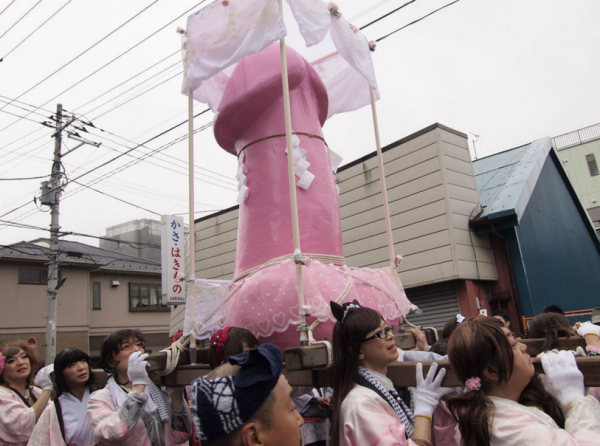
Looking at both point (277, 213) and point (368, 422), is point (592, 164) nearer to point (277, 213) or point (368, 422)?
point (277, 213)

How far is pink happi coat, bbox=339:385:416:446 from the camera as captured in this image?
1894mm

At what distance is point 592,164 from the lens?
25000mm

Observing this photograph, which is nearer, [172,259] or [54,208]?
[172,259]

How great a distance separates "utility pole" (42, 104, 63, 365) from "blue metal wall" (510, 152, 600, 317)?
11.5 m

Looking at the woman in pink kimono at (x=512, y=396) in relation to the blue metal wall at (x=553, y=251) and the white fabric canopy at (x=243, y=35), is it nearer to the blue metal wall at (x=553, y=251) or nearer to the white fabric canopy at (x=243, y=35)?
the white fabric canopy at (x=243, y=35)

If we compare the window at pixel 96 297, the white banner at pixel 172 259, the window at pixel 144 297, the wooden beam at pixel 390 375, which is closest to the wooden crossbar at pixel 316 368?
the wooden beam at pixel 390 375

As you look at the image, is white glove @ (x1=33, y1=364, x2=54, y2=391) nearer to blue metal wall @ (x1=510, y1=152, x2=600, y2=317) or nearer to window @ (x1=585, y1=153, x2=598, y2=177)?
blue metal wall @ (x1=510, y1=152, x2=600, y2=317)

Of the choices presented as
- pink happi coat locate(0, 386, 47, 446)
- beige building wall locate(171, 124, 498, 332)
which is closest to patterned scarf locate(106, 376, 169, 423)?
pink happi coat locate(0, 386, 47, 446)

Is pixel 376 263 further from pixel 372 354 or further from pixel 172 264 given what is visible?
pixel 372 354

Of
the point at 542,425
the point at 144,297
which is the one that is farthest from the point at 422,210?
the point at 144,297

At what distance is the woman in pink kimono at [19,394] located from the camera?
3.34 metres

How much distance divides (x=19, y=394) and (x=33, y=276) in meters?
17.1

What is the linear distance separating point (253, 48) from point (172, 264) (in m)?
8.52

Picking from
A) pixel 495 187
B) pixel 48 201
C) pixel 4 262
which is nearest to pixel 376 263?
pixel 495 187
